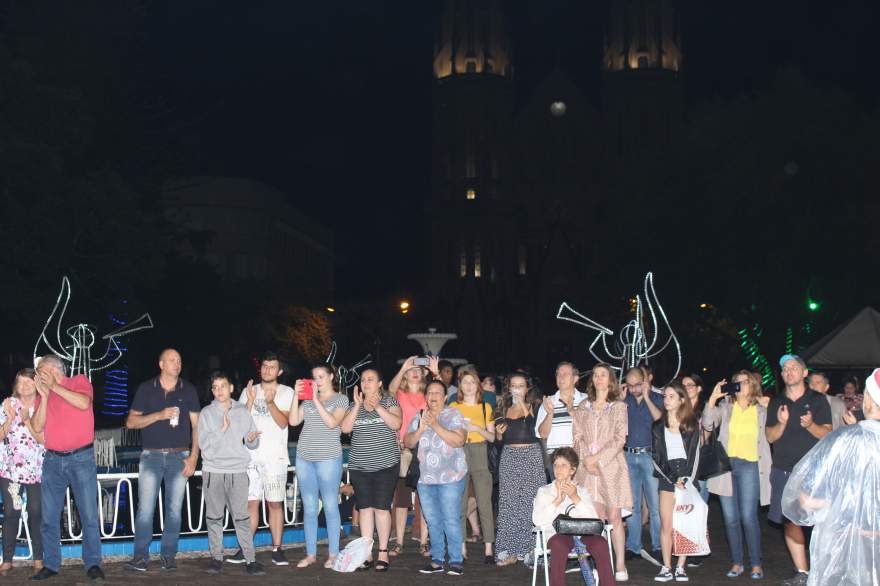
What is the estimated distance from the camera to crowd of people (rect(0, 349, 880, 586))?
451 inches

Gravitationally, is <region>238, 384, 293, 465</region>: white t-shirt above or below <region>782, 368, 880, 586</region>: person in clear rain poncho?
above

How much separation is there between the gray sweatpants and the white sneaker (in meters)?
3.74

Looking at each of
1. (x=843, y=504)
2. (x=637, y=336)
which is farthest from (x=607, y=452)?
(x=637, y=336)

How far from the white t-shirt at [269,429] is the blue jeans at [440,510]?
1493mm

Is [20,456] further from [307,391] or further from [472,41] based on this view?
[472,41]

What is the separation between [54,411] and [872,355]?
42.8 ft

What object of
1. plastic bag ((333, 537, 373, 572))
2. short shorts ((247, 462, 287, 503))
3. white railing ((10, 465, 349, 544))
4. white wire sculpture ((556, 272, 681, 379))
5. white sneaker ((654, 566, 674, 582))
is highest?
white wire sculpture ((556, 272, 681, 379))

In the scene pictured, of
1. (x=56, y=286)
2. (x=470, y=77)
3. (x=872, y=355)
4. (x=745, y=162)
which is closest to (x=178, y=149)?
(x=56, y=286)

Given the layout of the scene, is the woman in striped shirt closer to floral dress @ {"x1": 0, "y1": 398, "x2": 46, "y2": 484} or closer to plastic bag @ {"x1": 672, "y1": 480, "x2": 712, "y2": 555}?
plastic bag @ {"x1": 672, "y1": 480, "x2": 712, "y2": 555}

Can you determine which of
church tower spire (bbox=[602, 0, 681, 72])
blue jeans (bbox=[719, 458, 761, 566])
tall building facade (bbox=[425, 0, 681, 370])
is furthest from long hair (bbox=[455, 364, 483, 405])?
church tower spire (bbox=[602, 0, 681, 72])

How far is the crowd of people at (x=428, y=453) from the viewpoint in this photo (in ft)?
37.6

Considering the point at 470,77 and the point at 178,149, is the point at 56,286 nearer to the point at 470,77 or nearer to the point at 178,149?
the point at 178,149

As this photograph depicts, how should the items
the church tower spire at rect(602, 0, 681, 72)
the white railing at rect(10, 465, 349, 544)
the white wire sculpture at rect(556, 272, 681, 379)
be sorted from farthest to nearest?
the church tower spire at rect(602, 0, 681, 72) < the white wire sculpture at rect(556, 272, 681, 379) < the white railing at rect(10, 465, 349, 544)

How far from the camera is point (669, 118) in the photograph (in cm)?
10475
